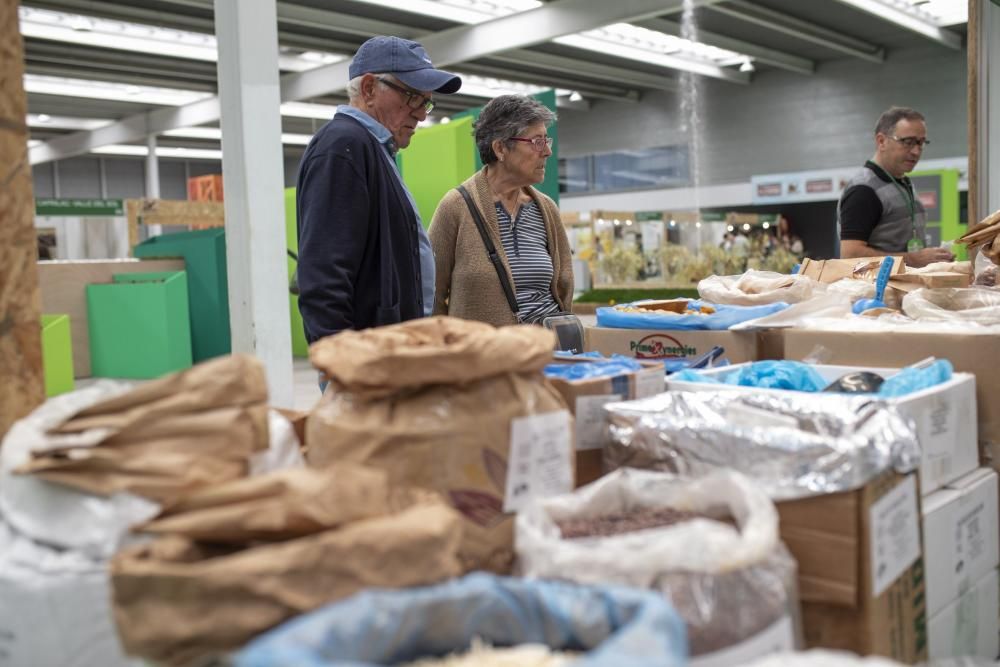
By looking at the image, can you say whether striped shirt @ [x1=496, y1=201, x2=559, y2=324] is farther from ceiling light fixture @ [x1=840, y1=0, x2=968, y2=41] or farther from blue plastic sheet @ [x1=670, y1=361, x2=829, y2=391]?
ceiling light fixture @ [x1=840, y1=0, x2=968, y2=41]

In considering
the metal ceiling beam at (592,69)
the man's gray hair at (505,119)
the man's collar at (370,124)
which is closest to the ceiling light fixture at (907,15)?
the metal ceiling beam at (592,69)

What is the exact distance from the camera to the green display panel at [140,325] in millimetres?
7836

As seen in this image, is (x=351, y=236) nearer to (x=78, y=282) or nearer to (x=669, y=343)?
(x=669, y=343)

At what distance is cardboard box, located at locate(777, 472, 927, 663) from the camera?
1246 mm

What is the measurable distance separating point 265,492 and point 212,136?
60.8 feet

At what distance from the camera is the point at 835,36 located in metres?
12.5

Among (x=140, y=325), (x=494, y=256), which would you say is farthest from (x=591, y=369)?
(x=140, y=325)

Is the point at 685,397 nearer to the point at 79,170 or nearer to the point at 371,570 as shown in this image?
the point at 371,570

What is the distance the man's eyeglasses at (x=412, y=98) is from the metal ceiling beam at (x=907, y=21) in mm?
8990

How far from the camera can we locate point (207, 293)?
320 inches

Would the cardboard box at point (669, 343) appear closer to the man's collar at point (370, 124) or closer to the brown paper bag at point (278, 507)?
the man's collar at point (370, 124)

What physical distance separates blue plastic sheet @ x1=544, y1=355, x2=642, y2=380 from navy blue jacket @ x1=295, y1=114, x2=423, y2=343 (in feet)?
2.42

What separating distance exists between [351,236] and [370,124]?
0.33m

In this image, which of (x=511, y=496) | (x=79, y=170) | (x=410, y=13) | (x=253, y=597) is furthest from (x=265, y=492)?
(x=79, y=170)
